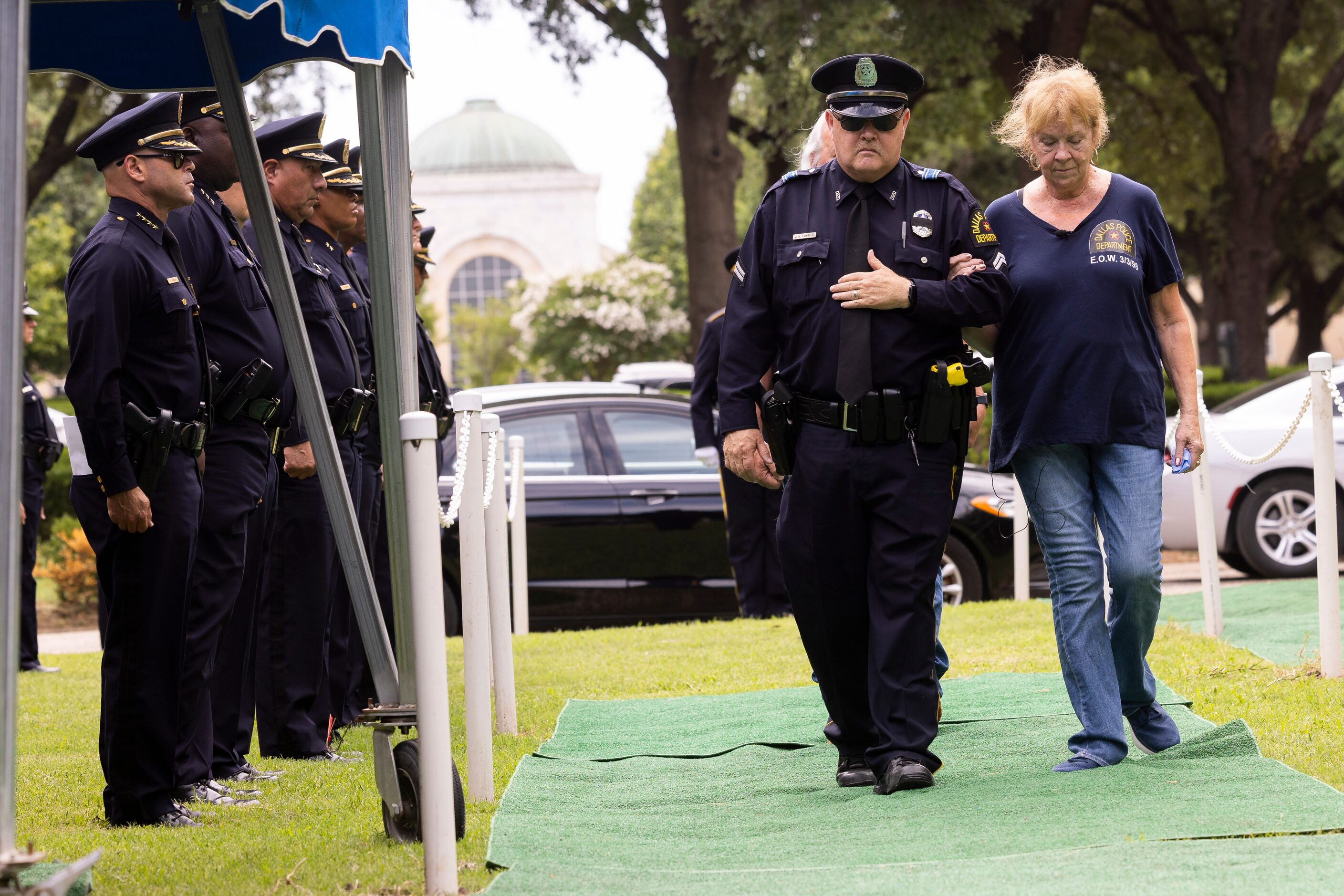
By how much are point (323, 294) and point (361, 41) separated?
8.76 ft

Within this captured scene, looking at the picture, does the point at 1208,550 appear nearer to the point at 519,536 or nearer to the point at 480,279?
the point at 519,536

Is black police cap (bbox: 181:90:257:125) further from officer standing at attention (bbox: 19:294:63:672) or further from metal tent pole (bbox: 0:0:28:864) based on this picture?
officer standing at attention (bbox: 19:294:63:672)

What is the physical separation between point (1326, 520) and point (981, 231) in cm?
235

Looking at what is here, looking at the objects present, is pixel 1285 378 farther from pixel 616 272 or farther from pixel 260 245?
pixel 616 272

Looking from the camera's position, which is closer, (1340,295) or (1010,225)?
(1010,225)

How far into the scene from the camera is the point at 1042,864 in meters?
3.63

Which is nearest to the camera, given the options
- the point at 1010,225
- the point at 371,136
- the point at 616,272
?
the point at 371,136

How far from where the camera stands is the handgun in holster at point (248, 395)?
5113 mm

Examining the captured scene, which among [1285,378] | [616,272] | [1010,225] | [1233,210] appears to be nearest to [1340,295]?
[616,272]

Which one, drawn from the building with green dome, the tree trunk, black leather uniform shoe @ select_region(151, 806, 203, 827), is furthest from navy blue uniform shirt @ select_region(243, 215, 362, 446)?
the building with green dome

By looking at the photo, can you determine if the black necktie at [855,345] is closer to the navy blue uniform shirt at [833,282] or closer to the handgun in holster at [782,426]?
the navy blue uniform shirt at [833,282]

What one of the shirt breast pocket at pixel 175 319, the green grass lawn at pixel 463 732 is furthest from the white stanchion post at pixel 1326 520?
the shirt breast pocket at pixel 175 319

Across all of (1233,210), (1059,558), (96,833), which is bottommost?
(96,833)

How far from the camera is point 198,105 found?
17.2 feet
